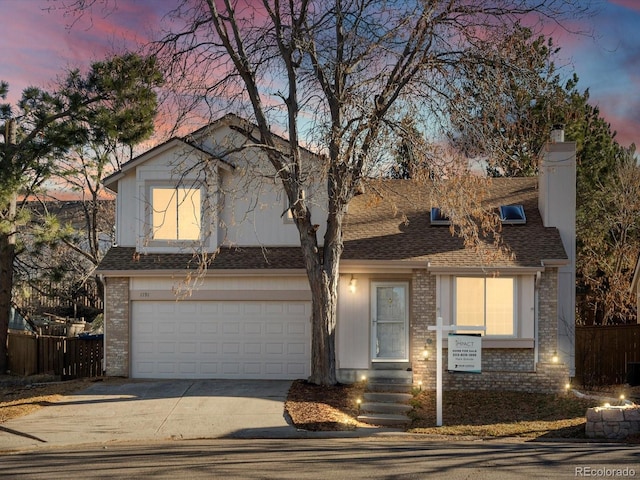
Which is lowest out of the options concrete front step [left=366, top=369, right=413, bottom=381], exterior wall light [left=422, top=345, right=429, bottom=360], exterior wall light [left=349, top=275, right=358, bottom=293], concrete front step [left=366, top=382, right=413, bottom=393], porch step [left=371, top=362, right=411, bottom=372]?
concrete front step [left=366, top=382, right=413, bottom=393]

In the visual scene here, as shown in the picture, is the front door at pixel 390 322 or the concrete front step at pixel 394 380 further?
the front door at pixel 390 322

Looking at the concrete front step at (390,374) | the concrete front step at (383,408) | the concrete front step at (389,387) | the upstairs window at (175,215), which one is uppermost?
the upstairs window at (175,215)

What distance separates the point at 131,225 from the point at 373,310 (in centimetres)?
715

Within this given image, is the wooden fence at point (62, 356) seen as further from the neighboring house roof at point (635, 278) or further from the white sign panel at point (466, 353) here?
the neighboring house roof at point (635, 278)

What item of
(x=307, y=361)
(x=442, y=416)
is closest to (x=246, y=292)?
(x=307, y=361)

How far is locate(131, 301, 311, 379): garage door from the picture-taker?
20688 millimetres

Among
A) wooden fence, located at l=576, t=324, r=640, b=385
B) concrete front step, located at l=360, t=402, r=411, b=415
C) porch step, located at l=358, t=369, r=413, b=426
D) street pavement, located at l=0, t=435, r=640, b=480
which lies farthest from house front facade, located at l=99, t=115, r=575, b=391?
street pavement, located at l=0, t=435, r=640, b=480

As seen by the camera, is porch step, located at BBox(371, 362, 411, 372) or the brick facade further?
porch step, located at BBox(371, 362, 411, 372)

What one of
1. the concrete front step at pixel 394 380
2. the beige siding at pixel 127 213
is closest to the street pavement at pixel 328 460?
the concrete front step at pixel 394 380

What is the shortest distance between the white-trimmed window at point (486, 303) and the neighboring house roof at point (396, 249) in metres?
0.64

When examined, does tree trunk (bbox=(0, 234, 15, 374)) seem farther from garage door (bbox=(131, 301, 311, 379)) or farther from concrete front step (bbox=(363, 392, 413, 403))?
concrete front step (bbox=(363, 392, 413, 403))

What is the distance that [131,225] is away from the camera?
71.4 ft

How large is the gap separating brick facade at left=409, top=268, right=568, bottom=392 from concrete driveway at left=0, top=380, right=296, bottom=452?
11.6ft

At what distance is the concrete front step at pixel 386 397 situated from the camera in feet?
58.5
